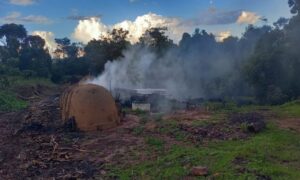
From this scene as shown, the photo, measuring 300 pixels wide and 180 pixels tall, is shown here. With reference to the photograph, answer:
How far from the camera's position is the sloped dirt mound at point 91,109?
1512 cm

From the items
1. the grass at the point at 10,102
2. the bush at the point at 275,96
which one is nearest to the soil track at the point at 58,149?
the grass at the point at 10,102

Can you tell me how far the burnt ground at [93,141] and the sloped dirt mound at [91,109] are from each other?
45 cm

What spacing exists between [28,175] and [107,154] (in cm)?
240

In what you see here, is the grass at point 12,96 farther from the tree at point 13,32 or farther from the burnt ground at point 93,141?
the tree at point 13,32

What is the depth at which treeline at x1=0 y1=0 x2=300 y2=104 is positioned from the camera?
79.3ft

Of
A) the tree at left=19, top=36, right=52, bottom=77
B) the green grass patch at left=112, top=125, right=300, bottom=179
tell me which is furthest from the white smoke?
the green grass patch at left=112, top=125, right=300, bottom=179

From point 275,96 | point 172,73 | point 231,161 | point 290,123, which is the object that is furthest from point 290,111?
point 172,73

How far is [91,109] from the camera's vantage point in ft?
50.0

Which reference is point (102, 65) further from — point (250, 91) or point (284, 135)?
point (284, 135)

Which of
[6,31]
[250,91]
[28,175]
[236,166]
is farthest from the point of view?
[6,31]

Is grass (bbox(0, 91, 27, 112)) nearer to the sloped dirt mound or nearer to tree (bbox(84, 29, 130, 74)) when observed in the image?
the sloped dirt mound

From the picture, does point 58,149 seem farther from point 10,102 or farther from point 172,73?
point 172,73

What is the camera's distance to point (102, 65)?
40594 millimetres

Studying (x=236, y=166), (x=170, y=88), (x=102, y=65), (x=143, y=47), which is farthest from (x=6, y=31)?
(x=236, y=166)
